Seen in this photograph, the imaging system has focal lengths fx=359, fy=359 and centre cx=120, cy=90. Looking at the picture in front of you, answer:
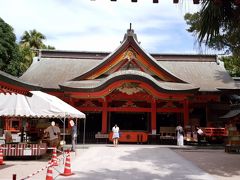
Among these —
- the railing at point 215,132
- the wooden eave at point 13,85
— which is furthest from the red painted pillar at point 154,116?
the wooden eave at point 13,85

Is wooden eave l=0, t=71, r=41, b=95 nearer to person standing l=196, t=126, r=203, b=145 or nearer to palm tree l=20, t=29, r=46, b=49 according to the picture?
person standing l=196, t=126, r=203, b=145

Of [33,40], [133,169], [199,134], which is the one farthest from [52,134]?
[33,40]

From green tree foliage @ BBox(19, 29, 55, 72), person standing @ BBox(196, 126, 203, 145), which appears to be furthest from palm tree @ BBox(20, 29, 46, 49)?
person standing @ BBox(196, 126, 203, 145)

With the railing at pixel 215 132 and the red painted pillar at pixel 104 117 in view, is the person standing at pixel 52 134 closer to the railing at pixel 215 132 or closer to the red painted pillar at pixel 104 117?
the red painted pillar at pixel 104 117

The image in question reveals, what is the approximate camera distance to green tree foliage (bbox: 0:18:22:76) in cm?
3809

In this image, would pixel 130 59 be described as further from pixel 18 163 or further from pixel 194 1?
pixel 194 1

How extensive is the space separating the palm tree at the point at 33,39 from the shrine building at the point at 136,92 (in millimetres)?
25977

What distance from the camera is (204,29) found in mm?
7660

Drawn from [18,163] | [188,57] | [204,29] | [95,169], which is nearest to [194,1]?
[204,29]

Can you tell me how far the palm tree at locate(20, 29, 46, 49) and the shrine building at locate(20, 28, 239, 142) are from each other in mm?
25977

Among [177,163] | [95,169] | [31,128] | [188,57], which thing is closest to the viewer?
[95,169]

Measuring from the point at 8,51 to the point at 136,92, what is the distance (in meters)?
19.5

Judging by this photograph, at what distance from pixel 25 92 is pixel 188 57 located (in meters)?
21.1

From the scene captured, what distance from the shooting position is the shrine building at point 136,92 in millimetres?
24281
